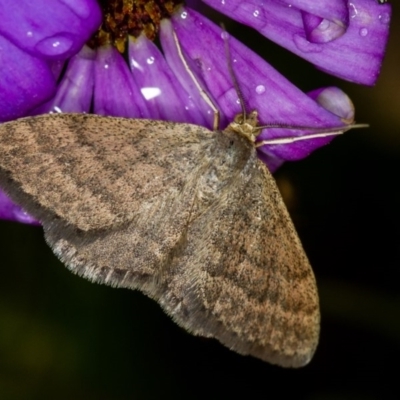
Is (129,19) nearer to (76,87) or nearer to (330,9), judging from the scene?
(76,87)

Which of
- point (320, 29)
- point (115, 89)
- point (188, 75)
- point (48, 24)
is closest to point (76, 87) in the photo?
point (115, 89)

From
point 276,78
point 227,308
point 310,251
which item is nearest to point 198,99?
point 276,78

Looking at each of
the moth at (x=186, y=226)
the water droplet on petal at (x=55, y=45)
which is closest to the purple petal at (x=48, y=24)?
the water droplet on petal at (x=55, y=45)

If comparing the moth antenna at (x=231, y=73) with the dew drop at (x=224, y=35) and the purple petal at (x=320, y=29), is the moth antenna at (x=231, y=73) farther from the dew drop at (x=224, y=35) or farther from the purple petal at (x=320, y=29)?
the purple petal at (x=320, y=29)

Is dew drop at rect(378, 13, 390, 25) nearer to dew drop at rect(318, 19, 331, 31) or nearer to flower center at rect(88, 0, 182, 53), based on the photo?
dew drop at rect(318, 19, 331, 31)

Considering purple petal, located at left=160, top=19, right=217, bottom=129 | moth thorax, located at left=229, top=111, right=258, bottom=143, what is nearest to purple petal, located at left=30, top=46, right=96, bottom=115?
purple petal, located at left=160, top=19, right=217, bottom=129

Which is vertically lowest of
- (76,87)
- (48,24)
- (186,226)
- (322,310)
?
(322,310)

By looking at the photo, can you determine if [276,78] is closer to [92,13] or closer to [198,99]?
[198,99]
